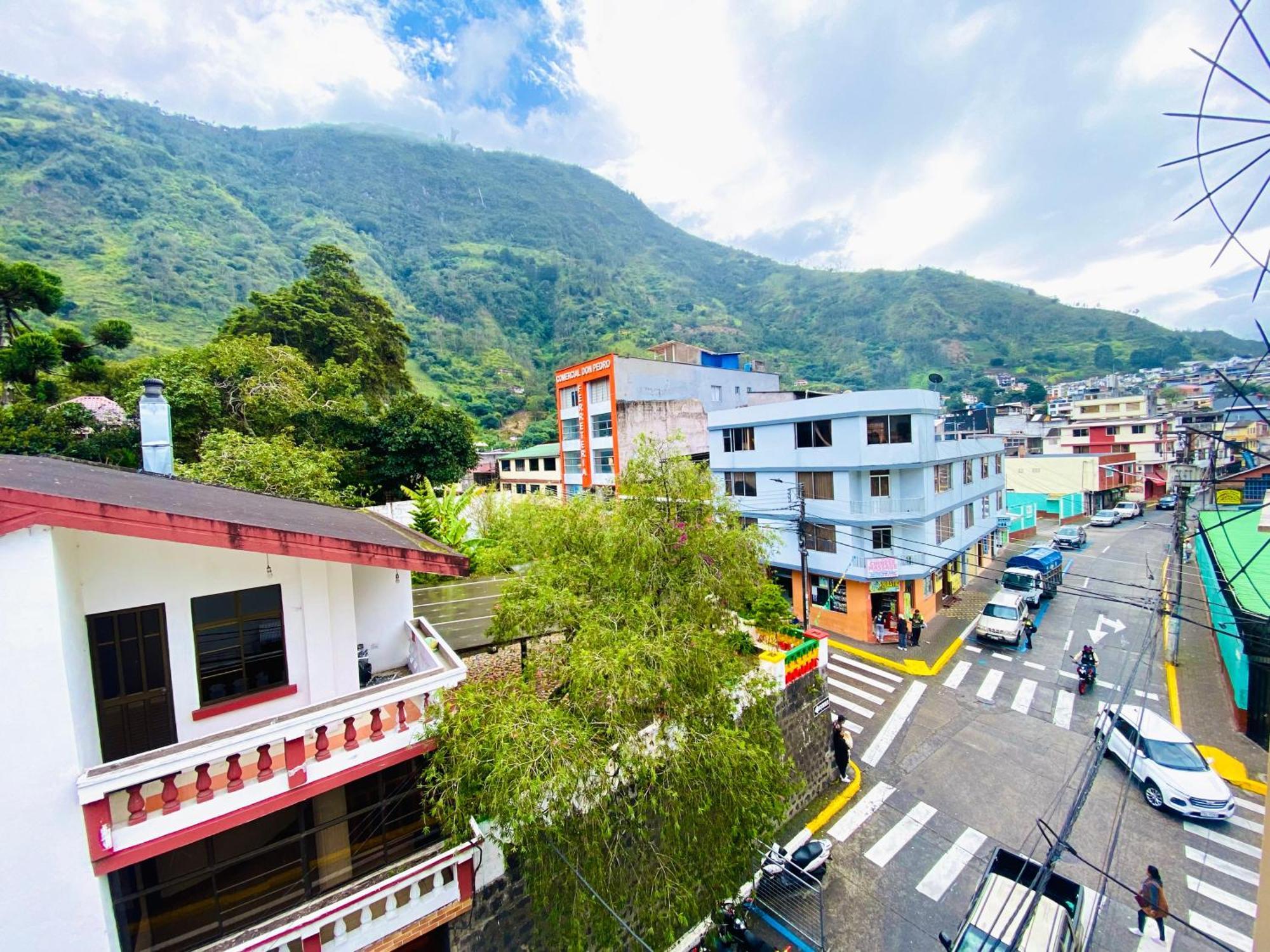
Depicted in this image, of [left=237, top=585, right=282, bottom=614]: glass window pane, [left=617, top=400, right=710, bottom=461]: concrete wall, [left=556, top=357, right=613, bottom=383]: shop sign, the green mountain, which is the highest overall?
the green mountain

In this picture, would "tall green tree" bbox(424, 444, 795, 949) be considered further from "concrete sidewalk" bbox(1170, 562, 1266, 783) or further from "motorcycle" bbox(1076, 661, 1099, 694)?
"motorcycle" bbox(1076, 661, 1099, 694)

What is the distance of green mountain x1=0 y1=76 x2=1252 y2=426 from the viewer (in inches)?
2040

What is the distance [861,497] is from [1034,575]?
8800 millimetres

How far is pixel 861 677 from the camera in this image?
16188 mm

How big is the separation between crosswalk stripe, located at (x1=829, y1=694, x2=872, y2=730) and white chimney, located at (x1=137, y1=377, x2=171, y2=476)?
15.6m

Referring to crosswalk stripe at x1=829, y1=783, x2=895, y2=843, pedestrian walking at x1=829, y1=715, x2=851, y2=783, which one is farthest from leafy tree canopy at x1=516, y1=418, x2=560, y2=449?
crosswalk stripe at x1=829, y1=783, x2=895, y2=843

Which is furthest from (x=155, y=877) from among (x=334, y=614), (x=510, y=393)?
(x=510, y=393)

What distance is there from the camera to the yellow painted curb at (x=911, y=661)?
53.7 ft

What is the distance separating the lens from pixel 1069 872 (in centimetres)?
917

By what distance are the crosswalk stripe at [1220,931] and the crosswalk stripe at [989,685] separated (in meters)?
6.77

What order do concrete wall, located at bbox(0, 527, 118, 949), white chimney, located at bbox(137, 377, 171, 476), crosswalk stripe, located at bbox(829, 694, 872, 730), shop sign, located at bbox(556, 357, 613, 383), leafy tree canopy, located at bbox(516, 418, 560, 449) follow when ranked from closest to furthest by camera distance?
1. concrete wall, located at bbox(0, 527, 118, 949)
2. white chimney, located at bbox(137, 377, 171, 476)
3. crosswalk stripe, located at bbox(829, 694, 872, 730)
4. shop sign, located at bbox(556, 357, 613, 383)
5. leafy tree canopy, located at bbox(516, 418, 560, 449)

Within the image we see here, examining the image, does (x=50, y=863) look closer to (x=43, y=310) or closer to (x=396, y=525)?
(x=396, y=525)

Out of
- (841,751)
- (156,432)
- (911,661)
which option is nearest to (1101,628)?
(911,661)

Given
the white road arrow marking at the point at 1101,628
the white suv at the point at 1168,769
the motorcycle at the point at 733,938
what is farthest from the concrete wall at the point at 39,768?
the white road arrow marking at the point at 1101,628
